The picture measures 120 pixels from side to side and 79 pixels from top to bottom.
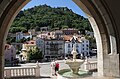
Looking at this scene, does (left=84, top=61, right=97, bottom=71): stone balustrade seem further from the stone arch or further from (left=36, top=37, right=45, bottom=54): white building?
(left=36, top=37, right=45, bottom=54): white building

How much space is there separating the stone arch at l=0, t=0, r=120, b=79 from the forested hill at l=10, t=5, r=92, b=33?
58.2 metres

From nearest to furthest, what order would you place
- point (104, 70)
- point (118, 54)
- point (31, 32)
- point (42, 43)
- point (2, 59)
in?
1. point (118, 54)
2. point (2, 59)
3. point (104, 70)
4. point (42, 43)
5. point (31, 32)

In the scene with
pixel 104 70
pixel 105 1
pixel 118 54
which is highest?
pixel 105 1

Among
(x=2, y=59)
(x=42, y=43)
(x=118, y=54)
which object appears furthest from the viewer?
(x=42, y=43)

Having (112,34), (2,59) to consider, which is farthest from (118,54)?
(2,59)

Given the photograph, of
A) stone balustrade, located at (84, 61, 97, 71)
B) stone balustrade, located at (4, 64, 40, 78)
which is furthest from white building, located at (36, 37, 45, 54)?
stone balustrade, located at (4, 64, 40, 78)

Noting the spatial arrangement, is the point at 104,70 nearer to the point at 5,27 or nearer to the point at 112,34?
the point at 112,34

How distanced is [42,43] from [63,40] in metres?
4.17

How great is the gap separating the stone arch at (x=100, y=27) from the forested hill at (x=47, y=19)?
58184 mm

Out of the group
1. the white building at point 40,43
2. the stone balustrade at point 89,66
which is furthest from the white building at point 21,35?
the stone balustrade at point 89,66

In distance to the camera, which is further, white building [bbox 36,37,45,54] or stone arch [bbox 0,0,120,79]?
white building [bbox 36,37,45,54]

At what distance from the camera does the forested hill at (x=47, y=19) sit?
66875 mm

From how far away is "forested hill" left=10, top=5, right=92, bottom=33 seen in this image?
6688 centimetres

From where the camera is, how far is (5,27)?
6.01 metres
